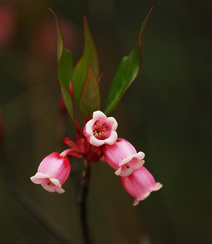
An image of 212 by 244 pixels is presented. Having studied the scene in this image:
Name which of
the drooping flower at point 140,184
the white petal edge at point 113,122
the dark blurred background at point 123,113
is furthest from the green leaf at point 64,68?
the dark blurred background at point 123,113

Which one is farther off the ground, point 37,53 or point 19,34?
point 19,34

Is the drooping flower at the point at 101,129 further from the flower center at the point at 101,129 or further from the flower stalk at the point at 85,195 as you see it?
the flower stalk at the point at 85,195

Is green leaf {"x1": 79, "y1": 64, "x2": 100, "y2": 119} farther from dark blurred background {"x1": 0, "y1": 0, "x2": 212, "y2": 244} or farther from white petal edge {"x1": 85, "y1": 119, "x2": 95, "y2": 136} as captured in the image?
dark blurred background {"x1": 0, "y1": 0, "x2": 212, "y2": 244}

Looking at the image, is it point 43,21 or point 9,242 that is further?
point 9,242

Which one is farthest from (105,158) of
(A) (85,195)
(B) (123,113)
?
(B) (123,113)

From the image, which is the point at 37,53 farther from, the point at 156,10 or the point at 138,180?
the point at 138,180

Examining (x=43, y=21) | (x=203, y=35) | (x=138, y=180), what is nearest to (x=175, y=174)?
(x=203, y=35)

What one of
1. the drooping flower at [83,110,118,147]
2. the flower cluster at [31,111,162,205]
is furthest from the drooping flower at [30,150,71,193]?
the drooping flower at [83,110,118,147]
